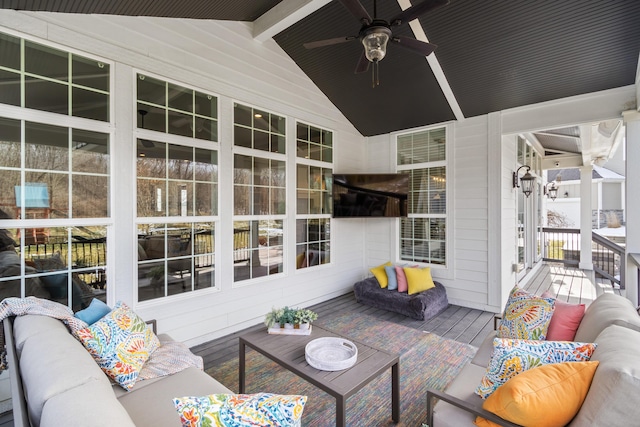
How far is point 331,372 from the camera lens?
1979 millimetres

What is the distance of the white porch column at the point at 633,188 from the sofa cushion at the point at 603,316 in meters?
1.96

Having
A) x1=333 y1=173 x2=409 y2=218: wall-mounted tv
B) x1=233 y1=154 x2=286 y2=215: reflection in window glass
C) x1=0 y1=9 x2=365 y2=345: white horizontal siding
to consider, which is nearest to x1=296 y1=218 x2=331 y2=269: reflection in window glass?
x1=0 y1=9 x2=365 y2=345: white horizontal siding

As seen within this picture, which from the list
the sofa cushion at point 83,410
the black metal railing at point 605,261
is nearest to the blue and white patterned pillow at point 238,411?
the sofa cushion at point 83,410

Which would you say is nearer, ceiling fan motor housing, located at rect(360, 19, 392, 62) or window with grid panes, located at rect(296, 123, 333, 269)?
ceiling fan motor housing, located at rect(360, 19, 392, 62)

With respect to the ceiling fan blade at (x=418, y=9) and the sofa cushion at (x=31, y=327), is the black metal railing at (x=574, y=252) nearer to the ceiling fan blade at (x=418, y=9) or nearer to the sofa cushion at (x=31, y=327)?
the ceiling fan blade at (x=418, y=9)

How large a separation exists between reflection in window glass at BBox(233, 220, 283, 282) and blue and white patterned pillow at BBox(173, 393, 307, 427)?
116 inches

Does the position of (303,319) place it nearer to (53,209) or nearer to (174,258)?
(174,258)

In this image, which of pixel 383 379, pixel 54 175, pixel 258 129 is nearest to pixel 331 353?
pixel 383 379

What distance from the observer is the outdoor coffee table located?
1799 millimetres

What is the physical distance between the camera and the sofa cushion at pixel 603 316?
172 cm

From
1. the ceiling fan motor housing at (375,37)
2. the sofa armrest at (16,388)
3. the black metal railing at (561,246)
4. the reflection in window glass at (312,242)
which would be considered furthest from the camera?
the black metal railing at (561,246)

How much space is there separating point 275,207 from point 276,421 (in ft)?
11.6

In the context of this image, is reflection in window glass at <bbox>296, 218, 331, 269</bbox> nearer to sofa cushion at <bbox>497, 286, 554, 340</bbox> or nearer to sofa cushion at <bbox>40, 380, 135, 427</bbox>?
sofa cushion at <bbox>497, 286, 554, 340</bbox>

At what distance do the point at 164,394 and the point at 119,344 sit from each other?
0.46m
